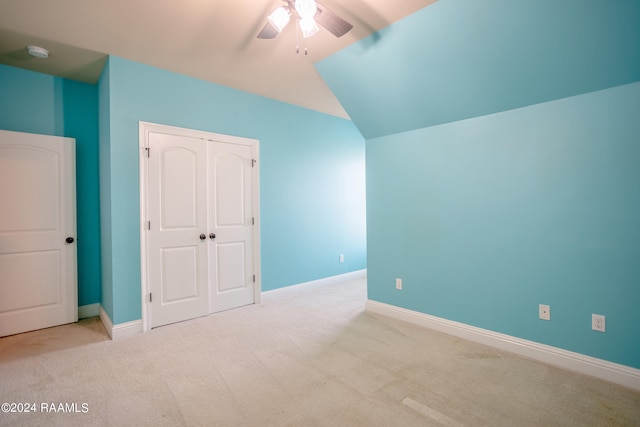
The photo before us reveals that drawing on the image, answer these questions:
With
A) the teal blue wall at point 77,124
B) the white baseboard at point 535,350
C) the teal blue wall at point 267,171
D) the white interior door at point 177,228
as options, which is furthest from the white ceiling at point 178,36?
the white baseboard at point 535,350

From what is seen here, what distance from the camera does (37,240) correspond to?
3035 millimetres

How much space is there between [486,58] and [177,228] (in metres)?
3.32

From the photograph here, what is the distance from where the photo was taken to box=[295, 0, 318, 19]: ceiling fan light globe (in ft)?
5.78

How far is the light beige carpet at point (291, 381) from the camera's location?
5.71ft

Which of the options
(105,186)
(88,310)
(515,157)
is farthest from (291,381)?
(88,310)

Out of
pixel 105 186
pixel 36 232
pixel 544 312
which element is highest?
pixel 105 186

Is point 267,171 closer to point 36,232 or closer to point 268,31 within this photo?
point 268,31

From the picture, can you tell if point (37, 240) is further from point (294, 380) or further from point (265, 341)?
point (294, 380)

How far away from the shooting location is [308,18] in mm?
1832

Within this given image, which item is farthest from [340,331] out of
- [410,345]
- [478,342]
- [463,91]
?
[463,91]

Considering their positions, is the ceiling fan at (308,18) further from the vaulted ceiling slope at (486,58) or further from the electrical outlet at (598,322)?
the electrical outlet at (598,322)

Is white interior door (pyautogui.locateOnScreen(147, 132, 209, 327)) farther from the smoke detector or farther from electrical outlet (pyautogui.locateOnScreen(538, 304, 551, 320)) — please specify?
electrical outlet (pyautogui.locateOnScreen(538, 304, 551, 320))

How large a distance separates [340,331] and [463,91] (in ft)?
8.34

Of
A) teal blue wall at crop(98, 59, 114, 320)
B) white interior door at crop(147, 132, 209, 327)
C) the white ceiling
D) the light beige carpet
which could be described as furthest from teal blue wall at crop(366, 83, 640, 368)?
teal blue wall at crop(98, 59, 114, 320)
